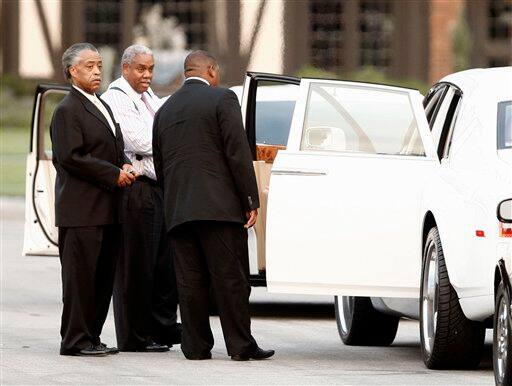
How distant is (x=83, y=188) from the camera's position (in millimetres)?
10312

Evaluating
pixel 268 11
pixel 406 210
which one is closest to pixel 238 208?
pixel 406 210

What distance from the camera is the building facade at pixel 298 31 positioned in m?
40.8

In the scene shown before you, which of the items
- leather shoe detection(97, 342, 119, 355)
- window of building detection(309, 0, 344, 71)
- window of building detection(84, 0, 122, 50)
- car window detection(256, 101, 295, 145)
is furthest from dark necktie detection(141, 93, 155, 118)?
window of building detection(84, 0, 122, 50)

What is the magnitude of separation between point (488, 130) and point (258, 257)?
2.74 meters

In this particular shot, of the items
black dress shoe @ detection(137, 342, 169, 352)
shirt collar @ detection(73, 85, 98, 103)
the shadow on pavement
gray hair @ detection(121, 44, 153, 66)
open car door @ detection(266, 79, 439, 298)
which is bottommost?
the shadow on pavement

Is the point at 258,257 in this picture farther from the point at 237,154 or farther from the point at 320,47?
the point at 320,47

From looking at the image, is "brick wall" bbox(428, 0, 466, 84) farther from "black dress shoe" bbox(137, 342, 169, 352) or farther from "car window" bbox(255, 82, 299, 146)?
"black dress shoe" bbox(137, 342, 169, 352)

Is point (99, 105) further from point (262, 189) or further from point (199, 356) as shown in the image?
point (262, 189)

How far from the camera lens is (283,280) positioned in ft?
33.8

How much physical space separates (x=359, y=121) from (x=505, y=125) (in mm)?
1229

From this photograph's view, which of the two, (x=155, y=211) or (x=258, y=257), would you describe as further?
(x=258, y=257)

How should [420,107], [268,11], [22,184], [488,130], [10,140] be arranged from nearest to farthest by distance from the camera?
1. [488,130]
2. [420,107]
3. [22,184]
4. [10,140]
5. [268,11]

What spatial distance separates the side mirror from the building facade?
31.4 m

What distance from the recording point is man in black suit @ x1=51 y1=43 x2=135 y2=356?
10.2 meters
